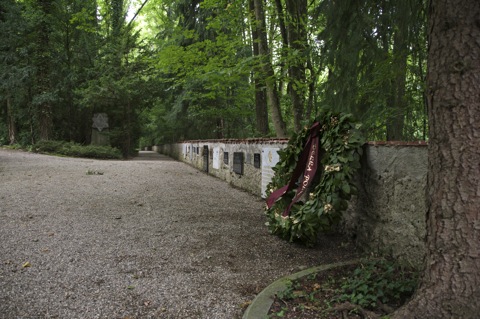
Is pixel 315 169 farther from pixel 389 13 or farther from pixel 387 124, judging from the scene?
pixel 389 13

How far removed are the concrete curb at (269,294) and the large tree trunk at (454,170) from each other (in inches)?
35.8

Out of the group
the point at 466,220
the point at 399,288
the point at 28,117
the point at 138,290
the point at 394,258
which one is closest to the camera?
the point at 466,220

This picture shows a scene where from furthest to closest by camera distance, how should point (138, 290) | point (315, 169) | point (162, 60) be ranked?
point (162, 60) → point (315, 169) → point (138, 290)

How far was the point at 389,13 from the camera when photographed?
12.4 ft

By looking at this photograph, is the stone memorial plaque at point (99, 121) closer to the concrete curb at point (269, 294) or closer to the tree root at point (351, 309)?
the concrete curb at point (269, 294)

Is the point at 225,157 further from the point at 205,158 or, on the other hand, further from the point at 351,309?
the point at 351,309

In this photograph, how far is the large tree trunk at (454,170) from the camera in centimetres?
204

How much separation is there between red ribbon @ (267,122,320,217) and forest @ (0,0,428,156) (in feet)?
0.83

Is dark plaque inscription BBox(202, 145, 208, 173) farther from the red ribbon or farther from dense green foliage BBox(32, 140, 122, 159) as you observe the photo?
the red ribbon

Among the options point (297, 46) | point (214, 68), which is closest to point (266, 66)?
point (297, 46)

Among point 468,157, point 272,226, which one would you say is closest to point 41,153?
point 272,226

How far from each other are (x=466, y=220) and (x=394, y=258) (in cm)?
138

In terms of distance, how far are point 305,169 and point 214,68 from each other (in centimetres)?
515

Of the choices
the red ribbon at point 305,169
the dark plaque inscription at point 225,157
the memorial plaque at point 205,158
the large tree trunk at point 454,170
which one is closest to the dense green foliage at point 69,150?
the memorial plaque at point 205,158
